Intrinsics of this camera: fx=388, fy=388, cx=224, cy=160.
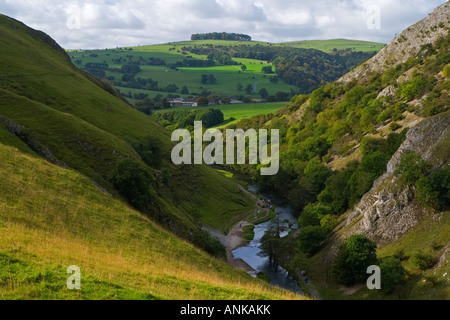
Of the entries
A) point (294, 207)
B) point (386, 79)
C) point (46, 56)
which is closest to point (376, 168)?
point (294, 207)

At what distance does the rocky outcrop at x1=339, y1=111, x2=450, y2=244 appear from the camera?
2852 inches

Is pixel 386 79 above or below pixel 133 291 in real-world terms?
above

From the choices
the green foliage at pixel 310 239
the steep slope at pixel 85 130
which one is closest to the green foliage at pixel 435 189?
the green foliage at pixel 310 239

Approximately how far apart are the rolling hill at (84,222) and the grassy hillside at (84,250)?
3.2 inches

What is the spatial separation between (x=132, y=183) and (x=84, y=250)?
114 ft

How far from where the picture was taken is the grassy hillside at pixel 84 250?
2083cm

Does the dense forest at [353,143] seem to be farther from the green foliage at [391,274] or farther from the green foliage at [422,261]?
the green foliage at [391,274]

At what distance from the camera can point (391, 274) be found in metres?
58.9
